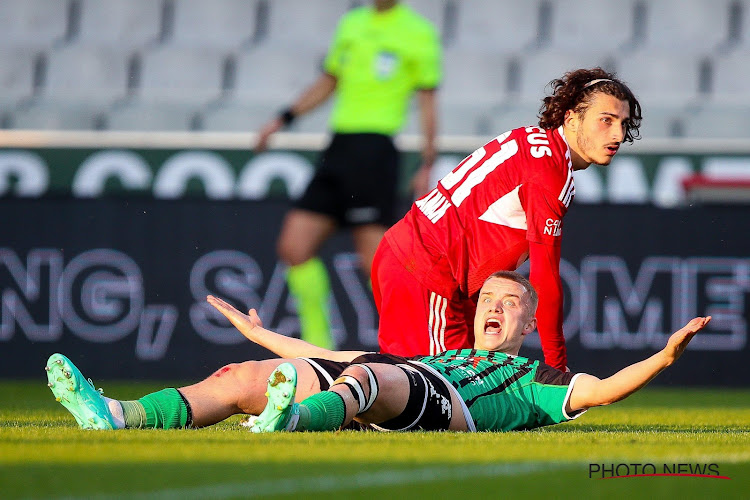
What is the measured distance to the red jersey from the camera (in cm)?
477

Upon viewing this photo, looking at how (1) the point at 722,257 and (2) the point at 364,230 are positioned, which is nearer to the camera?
(2) the point at 364,230

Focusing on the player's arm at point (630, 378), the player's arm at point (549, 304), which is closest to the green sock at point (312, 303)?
the player's arm at point (549, 304)

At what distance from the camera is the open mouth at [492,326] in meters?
4.63

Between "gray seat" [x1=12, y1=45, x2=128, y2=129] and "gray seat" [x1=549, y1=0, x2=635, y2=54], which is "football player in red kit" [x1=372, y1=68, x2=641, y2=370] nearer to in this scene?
"gray seat" [x1=12, y1=45, x2=128, y2=129]

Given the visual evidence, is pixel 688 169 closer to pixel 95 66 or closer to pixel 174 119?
pixel 174 119

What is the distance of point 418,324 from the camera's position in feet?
17.0

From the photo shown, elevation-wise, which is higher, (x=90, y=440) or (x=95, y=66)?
(x=95, y=66)

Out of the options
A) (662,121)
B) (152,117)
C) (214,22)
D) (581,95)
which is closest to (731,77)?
(662,121)

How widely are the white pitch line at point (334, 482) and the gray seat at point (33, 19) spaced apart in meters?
10.6

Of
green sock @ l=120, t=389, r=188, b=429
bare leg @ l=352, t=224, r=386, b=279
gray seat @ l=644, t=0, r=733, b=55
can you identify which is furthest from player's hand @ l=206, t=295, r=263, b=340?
gray seat @ l=644, t=0, r=733, b=55

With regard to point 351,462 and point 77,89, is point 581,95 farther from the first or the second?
point 77,89

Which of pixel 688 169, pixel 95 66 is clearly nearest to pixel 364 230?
pixel 688 169

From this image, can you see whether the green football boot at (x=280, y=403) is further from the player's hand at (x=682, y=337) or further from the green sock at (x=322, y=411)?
the player's hand at (x=682, y=337)

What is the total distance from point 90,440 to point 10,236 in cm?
565
